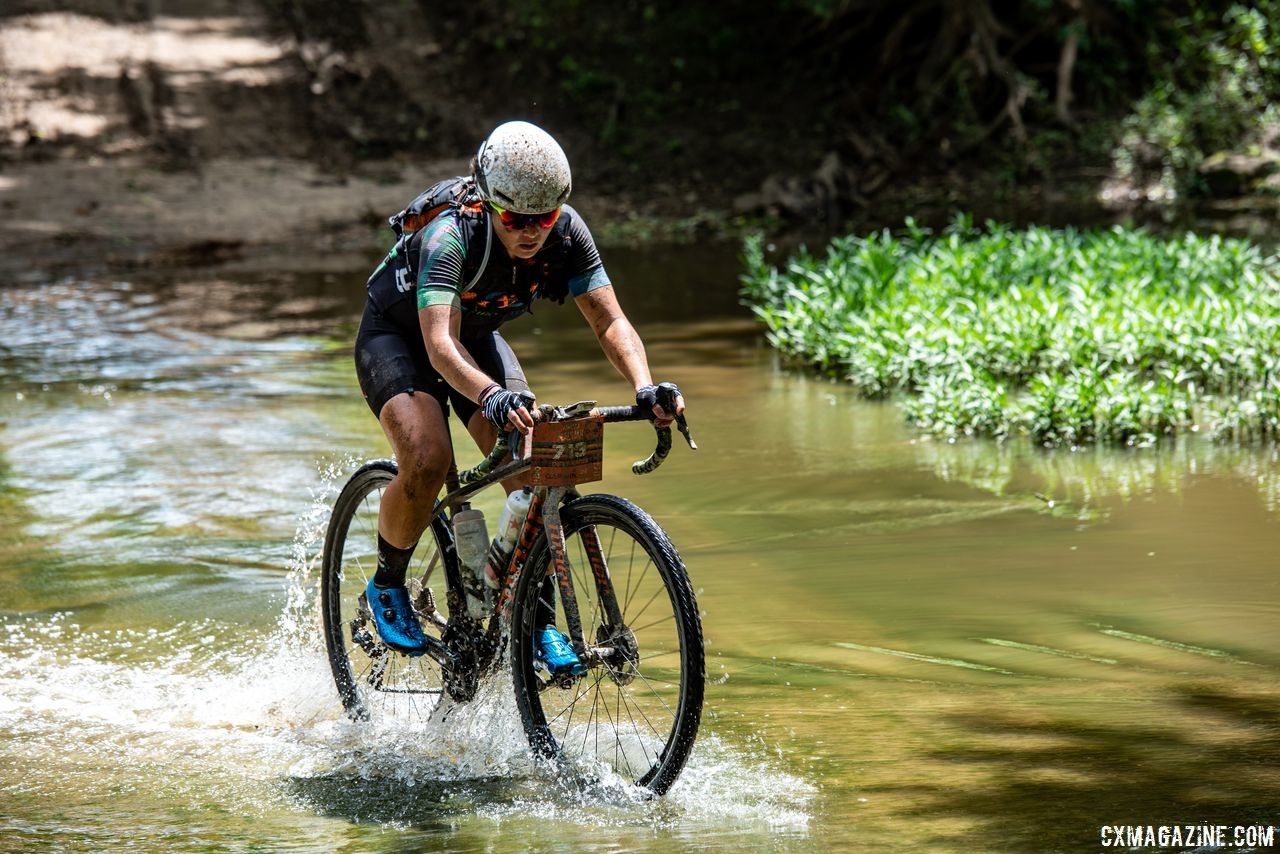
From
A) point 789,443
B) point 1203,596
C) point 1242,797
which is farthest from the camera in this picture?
point 789,443

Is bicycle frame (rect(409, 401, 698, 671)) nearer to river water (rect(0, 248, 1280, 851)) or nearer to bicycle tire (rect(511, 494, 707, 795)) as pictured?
bicycle tire (rect(511, 494, 707, 795))

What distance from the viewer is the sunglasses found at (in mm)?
4164

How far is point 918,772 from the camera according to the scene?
13.7 feet

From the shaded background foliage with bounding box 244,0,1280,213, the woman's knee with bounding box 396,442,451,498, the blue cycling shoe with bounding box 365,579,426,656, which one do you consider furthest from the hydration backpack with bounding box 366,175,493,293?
the shaded background foliage with bounding box 244,0,1280,213

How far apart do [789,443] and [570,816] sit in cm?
449

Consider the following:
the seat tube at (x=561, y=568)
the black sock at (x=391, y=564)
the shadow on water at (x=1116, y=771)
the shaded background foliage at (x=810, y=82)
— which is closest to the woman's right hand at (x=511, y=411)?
the seat tube at (x=561, y=568)

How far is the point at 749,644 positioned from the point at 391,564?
1474mm

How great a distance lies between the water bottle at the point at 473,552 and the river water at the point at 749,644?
1.07 ft

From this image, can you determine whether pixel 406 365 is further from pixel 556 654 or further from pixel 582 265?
pixel 556 654

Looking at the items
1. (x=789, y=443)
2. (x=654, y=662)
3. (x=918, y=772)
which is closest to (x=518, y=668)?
(x=654, y=662)

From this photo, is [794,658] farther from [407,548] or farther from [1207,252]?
[1207,252]

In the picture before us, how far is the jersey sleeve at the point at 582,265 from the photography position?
441 cm

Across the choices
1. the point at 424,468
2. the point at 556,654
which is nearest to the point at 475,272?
the point at 424,468

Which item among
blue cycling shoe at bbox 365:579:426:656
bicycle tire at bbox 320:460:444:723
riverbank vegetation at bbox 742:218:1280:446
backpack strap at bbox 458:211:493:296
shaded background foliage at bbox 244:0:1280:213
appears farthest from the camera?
shaded background foliage at bbox 244:0:1280:213
